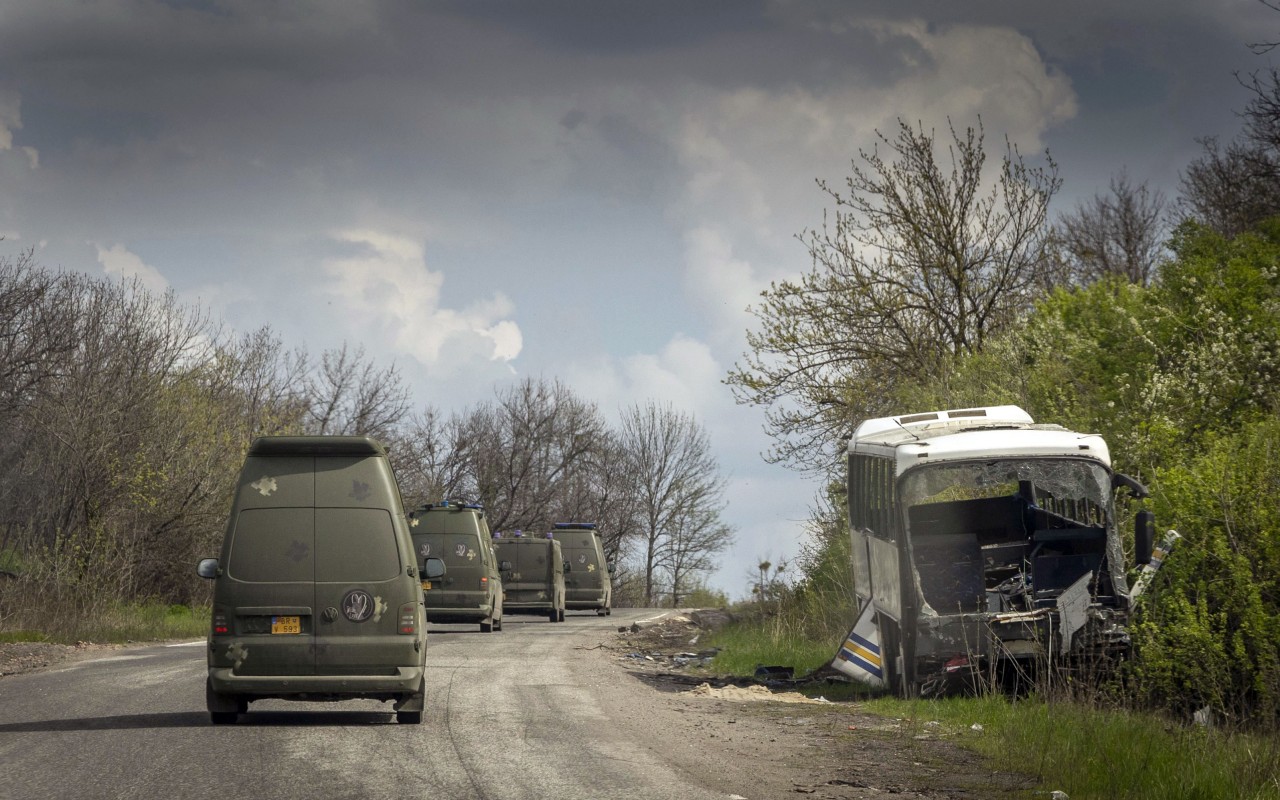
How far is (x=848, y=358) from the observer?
112 feet

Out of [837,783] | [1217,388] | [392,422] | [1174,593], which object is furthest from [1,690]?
[392,422]

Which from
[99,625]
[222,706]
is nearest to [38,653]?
[99,625]

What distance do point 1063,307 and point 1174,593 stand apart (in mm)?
18946

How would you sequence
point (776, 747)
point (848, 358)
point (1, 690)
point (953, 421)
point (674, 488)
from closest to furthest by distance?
point (776, 747) < point (1, 690) < point (953, 421) < point (848, 358) < point (674, 488)

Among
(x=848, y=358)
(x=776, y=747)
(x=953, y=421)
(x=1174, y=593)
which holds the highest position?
(x=848, y=358)

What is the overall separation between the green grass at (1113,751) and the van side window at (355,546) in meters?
5.15

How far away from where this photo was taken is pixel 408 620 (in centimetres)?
1209

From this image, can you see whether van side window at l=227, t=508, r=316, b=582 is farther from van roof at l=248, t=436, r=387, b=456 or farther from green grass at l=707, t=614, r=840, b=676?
green grass at l=707, t=614, r=840, b=676

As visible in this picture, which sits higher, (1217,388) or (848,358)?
(848,358)

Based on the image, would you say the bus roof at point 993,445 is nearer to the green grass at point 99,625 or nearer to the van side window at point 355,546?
the van side window at point 355,546

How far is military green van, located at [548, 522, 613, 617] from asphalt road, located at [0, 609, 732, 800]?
23358 millimetres

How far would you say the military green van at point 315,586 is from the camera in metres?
12.0

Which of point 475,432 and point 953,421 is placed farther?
point 475,432

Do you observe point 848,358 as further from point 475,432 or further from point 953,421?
point 475,432
